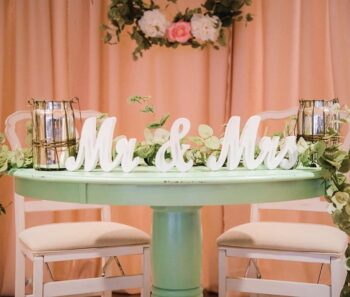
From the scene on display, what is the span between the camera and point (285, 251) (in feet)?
6.72

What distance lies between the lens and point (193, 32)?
3076 mm

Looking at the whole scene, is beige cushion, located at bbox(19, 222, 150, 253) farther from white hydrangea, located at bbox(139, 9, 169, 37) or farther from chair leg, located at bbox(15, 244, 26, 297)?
white hydrangea, located at bbox(139, 9, 169, 37)

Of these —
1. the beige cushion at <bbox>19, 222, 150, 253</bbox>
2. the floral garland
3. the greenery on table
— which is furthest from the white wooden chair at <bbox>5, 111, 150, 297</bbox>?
the floral garland

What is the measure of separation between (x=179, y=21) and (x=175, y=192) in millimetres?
1921

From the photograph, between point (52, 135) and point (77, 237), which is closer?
point (52, 135)

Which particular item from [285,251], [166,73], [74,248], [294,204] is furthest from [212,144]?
[166,73]

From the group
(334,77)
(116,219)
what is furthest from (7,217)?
(334,77)

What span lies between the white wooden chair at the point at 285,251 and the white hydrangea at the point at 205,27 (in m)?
1.17

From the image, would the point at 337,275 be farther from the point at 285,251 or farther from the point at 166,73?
the point at 166,73

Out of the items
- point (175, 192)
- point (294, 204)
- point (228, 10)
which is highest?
point (228, 10)

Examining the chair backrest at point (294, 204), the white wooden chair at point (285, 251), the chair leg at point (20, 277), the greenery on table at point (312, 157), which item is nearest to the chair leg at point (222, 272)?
the white wooden chair at point (285, 251)

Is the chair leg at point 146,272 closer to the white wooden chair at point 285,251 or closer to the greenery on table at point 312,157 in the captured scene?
the white wooden chair at point 285,251

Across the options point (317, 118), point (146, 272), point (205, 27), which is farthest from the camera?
point (205, 27)

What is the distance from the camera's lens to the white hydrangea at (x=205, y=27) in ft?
9.94
